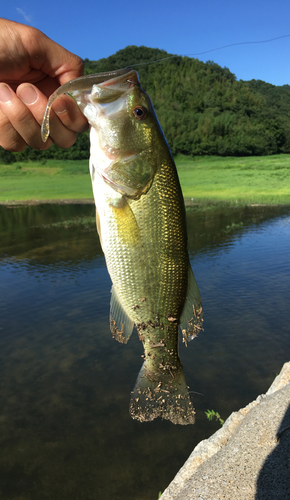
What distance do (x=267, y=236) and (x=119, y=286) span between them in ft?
56.9

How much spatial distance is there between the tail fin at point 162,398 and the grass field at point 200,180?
28.4m

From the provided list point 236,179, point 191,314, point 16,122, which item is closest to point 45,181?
point 236,179

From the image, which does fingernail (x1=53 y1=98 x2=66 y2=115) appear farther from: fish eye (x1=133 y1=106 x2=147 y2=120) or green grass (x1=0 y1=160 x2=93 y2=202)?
green grass (x1=0 y1=160 x2=93 y2=202)

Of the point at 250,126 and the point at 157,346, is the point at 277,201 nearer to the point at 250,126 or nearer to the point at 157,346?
the point at 157,346

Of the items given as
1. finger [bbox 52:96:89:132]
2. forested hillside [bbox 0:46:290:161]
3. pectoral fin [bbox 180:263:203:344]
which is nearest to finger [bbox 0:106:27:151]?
finger [bbox 52:96:89:132]

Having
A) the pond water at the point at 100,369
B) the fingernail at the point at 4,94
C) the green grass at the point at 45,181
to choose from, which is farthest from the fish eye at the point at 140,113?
the green grass at the point at 45,181

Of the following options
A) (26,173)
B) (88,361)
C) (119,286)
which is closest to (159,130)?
(119,286)

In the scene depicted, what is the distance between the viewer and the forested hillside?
55.0 m

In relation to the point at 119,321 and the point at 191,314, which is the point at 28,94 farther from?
the point at 191,314

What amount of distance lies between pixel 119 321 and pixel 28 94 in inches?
64.4

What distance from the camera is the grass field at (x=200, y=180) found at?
32875 mm

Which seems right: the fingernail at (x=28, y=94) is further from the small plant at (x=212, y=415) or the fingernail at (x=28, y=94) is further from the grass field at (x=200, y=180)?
the grass field at (x=200, y=180)

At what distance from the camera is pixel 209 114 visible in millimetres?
63562

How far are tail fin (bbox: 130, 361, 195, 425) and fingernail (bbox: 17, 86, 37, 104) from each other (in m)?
2.03
